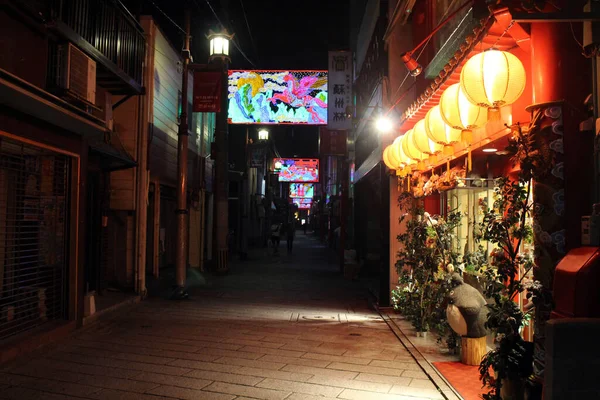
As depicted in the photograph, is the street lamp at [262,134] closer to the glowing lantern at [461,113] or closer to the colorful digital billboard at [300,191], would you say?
the glowing lantern at [461,113]

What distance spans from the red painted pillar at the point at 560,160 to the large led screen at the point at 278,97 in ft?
53.3

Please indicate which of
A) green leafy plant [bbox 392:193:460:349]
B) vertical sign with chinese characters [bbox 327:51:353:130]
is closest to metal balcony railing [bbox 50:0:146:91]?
green leafy plant [bbox 392:193:460:349]

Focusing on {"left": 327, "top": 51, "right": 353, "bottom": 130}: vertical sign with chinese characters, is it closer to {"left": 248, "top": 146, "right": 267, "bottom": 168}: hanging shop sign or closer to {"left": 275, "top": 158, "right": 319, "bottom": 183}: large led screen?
{"left": 248, "top": 146, "right": 267, "bottom": 168}: hanging shop sign

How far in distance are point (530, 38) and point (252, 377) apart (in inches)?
234

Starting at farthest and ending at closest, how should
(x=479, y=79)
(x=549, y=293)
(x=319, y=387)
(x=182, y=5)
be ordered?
(x=182, y=5) < (x=319, y=387) < (x=479, y=79) < (x=549, y=293)

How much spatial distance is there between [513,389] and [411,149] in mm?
5296

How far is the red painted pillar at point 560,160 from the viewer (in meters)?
4.82

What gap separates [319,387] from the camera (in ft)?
21.2

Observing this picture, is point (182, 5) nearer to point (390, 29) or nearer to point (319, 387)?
point (390, 29)

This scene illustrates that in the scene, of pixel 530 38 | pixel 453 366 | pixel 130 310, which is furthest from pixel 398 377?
pixel 130 310

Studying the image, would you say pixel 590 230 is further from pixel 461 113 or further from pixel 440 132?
pixel 440 132

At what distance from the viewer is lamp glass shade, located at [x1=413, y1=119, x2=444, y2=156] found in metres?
8.21

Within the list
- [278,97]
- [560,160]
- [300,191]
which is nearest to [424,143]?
[560,160]

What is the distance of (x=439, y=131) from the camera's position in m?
7.32
